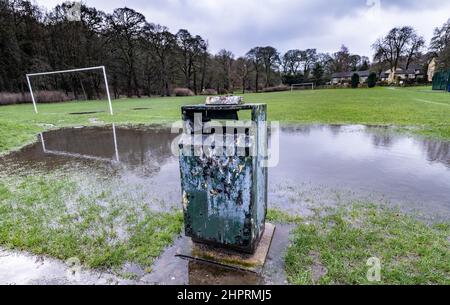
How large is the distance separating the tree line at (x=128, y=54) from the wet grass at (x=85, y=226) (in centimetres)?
2494

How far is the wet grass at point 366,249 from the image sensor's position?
187 centimetres

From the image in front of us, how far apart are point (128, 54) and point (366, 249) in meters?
41.7

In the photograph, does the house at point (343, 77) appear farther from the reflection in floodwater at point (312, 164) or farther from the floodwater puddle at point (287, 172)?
the floodwater puddle at point (287, 172)

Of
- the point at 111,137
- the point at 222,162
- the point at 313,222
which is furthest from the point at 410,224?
the point at 111,137

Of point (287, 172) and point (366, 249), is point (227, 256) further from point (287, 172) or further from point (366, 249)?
point (287, 172)

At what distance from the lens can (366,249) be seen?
2186mm

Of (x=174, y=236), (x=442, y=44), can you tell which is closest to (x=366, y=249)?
(x=174, y=236)

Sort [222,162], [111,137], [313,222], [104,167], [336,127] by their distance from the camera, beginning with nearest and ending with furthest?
1. [222,162]
2. [313,222]
3. [104,167]
4. [111,137]
5. [336,127]

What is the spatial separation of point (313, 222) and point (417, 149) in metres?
4.45

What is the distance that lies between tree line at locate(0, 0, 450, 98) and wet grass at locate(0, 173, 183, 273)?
81.8 feet

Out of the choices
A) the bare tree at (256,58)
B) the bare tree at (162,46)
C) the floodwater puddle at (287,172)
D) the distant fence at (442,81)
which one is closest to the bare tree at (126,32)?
the bare tree at (162,46)

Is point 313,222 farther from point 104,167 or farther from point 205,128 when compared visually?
point 104,167

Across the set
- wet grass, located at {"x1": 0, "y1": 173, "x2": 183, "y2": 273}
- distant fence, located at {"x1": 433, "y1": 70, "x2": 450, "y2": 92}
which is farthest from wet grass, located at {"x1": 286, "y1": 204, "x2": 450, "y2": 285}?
distant fence, located at {"x1": 433, "y1": 70, "x2": 450, "y2": 92}
